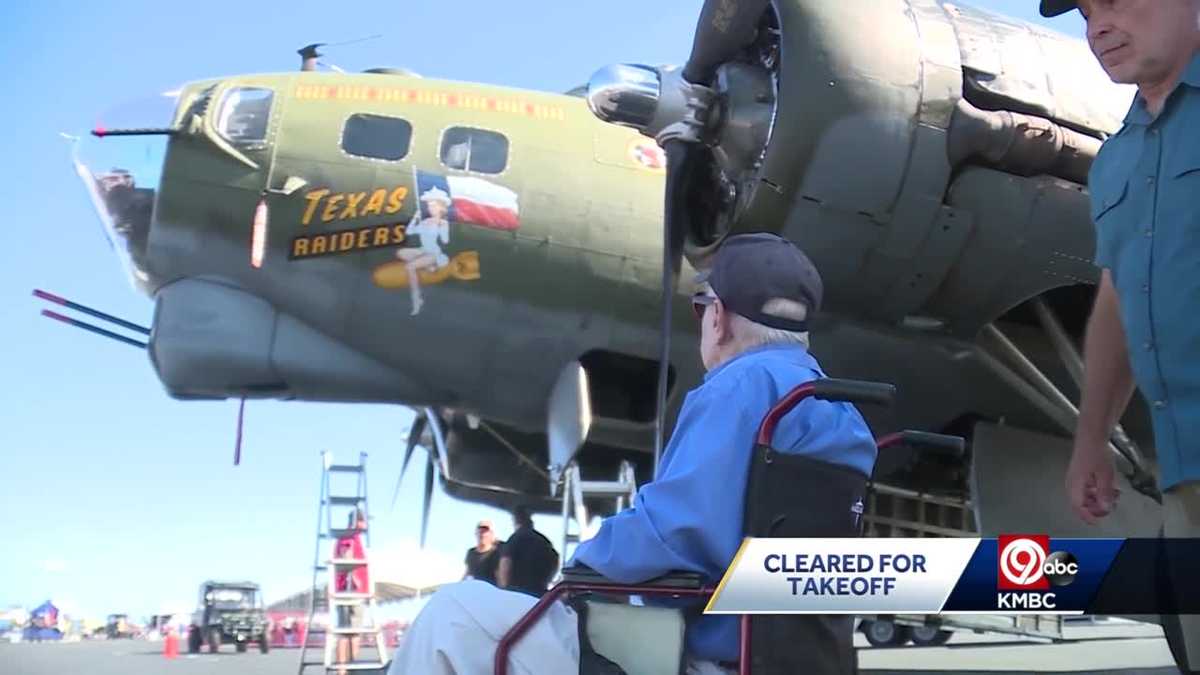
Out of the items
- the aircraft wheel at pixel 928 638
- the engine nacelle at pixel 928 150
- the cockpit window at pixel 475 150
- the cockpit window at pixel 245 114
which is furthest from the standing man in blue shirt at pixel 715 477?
the aircraft wheel at pixel 928 638

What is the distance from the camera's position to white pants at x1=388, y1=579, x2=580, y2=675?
79.1 inches

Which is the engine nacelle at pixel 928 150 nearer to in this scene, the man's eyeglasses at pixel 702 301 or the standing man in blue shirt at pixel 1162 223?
the standing man in blue shirt at pixel 1162 223

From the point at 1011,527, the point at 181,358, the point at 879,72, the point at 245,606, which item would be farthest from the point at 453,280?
the point at 245,606

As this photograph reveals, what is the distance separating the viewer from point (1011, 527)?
6488 millimetres

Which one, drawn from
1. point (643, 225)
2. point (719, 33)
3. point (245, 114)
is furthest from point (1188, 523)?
point (245, 114)

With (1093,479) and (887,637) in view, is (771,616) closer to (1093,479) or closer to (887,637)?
(1093,479)

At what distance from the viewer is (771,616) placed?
1.82 meters

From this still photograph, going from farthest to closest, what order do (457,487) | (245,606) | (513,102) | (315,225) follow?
(245,606) < (457,487) < (513,102) < (315,225)

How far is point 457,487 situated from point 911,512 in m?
4.88

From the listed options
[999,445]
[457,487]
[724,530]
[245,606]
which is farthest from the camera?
[245,606]

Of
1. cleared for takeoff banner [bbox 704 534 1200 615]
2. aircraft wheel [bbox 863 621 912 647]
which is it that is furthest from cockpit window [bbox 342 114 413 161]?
aircraft wheel [bbox 863 621 912 647]

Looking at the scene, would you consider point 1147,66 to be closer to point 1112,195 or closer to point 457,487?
point 1112,195

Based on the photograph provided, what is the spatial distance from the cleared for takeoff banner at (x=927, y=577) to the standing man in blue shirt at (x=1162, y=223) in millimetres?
291

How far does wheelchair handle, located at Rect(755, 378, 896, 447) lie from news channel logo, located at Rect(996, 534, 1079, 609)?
1.07ft
